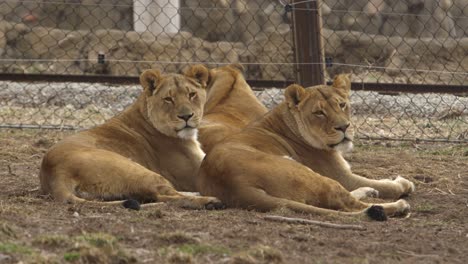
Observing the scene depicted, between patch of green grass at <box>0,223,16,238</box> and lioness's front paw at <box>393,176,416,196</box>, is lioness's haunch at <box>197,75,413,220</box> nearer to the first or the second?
lioness's front paw at <box>393,176,416,196</box>

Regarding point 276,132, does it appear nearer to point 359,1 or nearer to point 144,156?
point 144,156

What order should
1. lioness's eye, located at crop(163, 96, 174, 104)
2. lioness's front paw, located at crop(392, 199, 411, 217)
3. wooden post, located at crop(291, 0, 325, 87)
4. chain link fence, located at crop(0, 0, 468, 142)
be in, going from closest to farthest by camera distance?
Result: lioness's front paw, located at crop(392, 199, 411, 217), lioness's eye, located at crop(163, 96, 174, 104), wooden post, located at crop(291, 0, 325, 87), chain link fence, located at crop(0, 0, 468, 142)

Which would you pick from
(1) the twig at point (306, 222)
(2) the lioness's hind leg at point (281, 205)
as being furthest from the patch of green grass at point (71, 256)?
(2) the lioness's hind leg at point (281, 205)

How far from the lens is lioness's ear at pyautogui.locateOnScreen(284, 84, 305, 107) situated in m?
6.91

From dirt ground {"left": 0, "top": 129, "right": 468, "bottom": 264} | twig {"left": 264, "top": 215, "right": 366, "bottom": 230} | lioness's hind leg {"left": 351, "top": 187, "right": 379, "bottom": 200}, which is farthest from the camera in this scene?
lioness's hind leg {"left": 351, "top": 187, "right": 379, "bottom": 200}

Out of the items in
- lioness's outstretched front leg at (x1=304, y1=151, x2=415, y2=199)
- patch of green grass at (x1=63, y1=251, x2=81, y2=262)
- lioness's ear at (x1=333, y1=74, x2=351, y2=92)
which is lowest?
lioness's outstretched front leg at (x1=304, y1=151, x2=415, y2=199)

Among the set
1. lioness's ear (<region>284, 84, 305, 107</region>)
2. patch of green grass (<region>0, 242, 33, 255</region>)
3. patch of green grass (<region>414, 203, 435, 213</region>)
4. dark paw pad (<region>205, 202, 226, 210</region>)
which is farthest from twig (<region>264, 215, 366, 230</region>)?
lioness's ear (<region>284, 84, 305, 107</region>)

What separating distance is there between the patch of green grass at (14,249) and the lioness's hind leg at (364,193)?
8.28 ft

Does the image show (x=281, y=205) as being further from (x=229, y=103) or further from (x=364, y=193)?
(x=229, y=103)

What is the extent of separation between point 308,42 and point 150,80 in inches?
82.6

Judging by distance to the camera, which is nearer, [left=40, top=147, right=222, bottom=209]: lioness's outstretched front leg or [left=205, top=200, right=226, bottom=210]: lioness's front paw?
[left=205, top=200, right=226, bottom=210]: lioness's front paw

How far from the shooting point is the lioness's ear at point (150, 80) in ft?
23.3

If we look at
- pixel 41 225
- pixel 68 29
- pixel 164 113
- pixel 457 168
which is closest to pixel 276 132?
pixel 164 113

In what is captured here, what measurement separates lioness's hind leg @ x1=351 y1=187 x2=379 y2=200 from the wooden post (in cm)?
225
